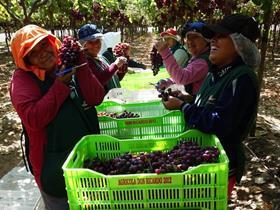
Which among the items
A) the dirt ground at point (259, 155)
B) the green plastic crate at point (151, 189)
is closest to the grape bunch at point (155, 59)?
the dirt ground at point (259, 155)

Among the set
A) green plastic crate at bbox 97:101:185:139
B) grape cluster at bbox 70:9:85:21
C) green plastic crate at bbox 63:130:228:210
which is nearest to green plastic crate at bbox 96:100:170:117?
green plastic crate at bbox 97:101:185:139

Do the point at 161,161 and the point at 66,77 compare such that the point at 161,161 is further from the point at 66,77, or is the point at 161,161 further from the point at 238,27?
the point at 238,27

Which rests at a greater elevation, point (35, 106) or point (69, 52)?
point (69, 52)

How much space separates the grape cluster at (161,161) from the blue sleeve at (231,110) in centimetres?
15

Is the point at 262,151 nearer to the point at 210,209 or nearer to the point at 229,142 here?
the point at 229,142

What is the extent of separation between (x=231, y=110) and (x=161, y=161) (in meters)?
0.51

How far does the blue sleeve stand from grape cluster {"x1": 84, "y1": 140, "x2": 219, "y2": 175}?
15cm

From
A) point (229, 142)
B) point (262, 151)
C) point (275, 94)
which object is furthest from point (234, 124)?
point (275, 94)

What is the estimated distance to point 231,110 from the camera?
6.42 ft

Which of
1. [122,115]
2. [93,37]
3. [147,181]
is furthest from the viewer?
[93,37]

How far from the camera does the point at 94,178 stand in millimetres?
1646

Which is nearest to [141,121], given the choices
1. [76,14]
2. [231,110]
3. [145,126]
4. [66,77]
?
[145,126]

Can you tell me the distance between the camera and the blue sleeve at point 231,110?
1.96m

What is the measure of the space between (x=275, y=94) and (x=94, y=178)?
7911 mm
